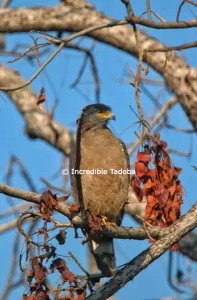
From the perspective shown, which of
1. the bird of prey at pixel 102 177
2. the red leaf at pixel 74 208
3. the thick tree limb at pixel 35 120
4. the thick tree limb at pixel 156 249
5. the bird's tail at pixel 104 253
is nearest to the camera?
the red leaf at pixel 74 208

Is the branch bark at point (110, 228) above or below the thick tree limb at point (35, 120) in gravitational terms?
below

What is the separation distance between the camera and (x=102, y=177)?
5.31 m

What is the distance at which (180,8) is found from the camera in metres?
4.88

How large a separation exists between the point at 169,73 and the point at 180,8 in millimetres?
2397

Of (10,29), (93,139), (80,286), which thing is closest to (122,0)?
(93,139)

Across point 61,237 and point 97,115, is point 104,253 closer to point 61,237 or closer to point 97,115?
point 97,115

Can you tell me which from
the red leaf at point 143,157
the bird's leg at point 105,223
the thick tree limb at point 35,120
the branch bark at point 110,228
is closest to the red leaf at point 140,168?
the red leaf at point 143,157

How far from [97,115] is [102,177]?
63 centimetres

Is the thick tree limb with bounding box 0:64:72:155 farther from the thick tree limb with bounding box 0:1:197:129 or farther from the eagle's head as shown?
the eagle's head

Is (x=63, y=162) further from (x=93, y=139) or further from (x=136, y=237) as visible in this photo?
(x=136, y=237)

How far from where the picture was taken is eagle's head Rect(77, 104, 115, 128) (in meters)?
5.72

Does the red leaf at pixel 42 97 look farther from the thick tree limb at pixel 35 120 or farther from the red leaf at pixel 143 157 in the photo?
the thick tree limb at pixel 35 120

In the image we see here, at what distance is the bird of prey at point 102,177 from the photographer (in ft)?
17.4

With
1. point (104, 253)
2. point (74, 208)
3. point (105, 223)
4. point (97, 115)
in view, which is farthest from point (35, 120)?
point (74, 208)
